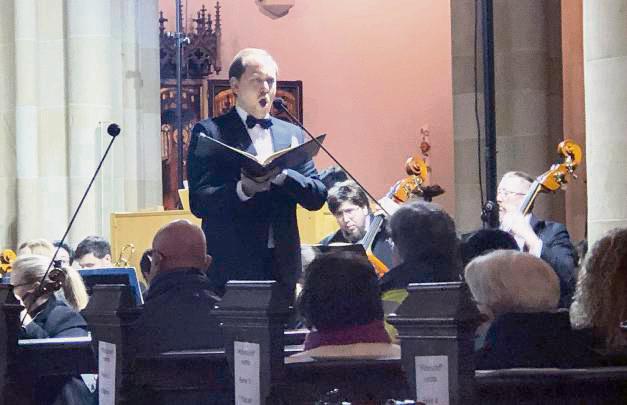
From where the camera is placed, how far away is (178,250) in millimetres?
4809

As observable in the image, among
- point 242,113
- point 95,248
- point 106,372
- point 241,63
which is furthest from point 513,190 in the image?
point 106,372

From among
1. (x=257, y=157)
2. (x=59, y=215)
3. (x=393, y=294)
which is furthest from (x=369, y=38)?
(x=393, y=294)

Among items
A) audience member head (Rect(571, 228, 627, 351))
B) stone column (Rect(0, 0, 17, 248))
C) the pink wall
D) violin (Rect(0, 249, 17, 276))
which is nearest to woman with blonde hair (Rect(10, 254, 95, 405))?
audience member head (Rect(571, 228, 627, 351))

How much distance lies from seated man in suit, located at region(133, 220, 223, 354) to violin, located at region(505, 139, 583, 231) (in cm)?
274

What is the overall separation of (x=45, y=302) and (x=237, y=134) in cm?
110

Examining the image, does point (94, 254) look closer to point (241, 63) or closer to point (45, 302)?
point (45, 302)

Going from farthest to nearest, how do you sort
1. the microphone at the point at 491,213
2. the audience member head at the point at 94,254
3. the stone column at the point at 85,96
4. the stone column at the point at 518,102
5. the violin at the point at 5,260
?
1. the stone column at the point at 518,102
2. the stone column at the point at 85,96
3. the violin at the point at 5,260
4. the audience member head at the point at 94,254
5. the microphone at the point at 491,213

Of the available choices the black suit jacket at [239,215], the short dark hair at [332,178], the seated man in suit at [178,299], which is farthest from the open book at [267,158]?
the short dark hair at [332,178]

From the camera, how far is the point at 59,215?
392 inches

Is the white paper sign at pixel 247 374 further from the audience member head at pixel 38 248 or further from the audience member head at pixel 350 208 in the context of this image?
the audience member head at pixel 38 248

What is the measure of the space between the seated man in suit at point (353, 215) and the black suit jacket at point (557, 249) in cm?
83

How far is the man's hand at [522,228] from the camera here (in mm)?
6793

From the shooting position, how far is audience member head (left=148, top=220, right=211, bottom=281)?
15.8ft

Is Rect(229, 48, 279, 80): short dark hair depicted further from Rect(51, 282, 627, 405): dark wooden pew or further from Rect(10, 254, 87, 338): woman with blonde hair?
Rect(51, 282, 627, 405): dark wooden pew
